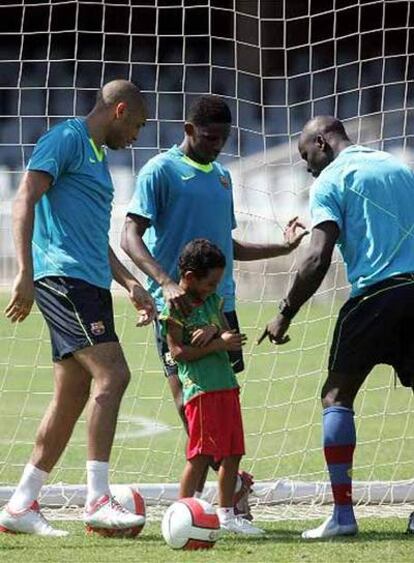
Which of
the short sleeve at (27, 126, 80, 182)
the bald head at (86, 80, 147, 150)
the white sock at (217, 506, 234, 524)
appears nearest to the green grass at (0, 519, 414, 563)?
the white sock at (217, 506, 234, 524)

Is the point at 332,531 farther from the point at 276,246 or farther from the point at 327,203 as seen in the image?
the point at 276,246

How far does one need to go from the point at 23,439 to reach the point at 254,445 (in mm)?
1473

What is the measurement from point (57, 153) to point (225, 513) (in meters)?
1.60

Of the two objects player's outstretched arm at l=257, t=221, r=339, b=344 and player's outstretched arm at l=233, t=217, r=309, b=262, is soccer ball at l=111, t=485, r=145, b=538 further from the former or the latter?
player's outstretched arm at l=233, t=217, r=309, b=262

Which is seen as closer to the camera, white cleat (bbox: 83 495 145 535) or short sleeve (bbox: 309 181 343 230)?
white cleat (bbox: 83 495 145 535)

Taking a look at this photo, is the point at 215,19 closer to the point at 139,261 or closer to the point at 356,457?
the point at 356,457

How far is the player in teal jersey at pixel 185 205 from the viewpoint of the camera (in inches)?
263

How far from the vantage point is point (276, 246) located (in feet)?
23.7

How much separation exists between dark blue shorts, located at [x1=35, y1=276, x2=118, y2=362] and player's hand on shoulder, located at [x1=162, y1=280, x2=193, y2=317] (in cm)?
25

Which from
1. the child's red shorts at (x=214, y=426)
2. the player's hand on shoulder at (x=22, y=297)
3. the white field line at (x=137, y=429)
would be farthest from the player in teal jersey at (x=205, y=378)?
the white field line at (x=137, y=429)

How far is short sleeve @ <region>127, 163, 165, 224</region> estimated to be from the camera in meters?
6.69

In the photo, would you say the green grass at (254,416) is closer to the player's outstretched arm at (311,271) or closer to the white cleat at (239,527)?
the white cleat at (239,527)

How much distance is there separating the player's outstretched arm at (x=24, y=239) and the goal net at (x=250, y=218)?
1742 mm

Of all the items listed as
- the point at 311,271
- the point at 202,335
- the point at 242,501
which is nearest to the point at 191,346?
the point at 202,335
